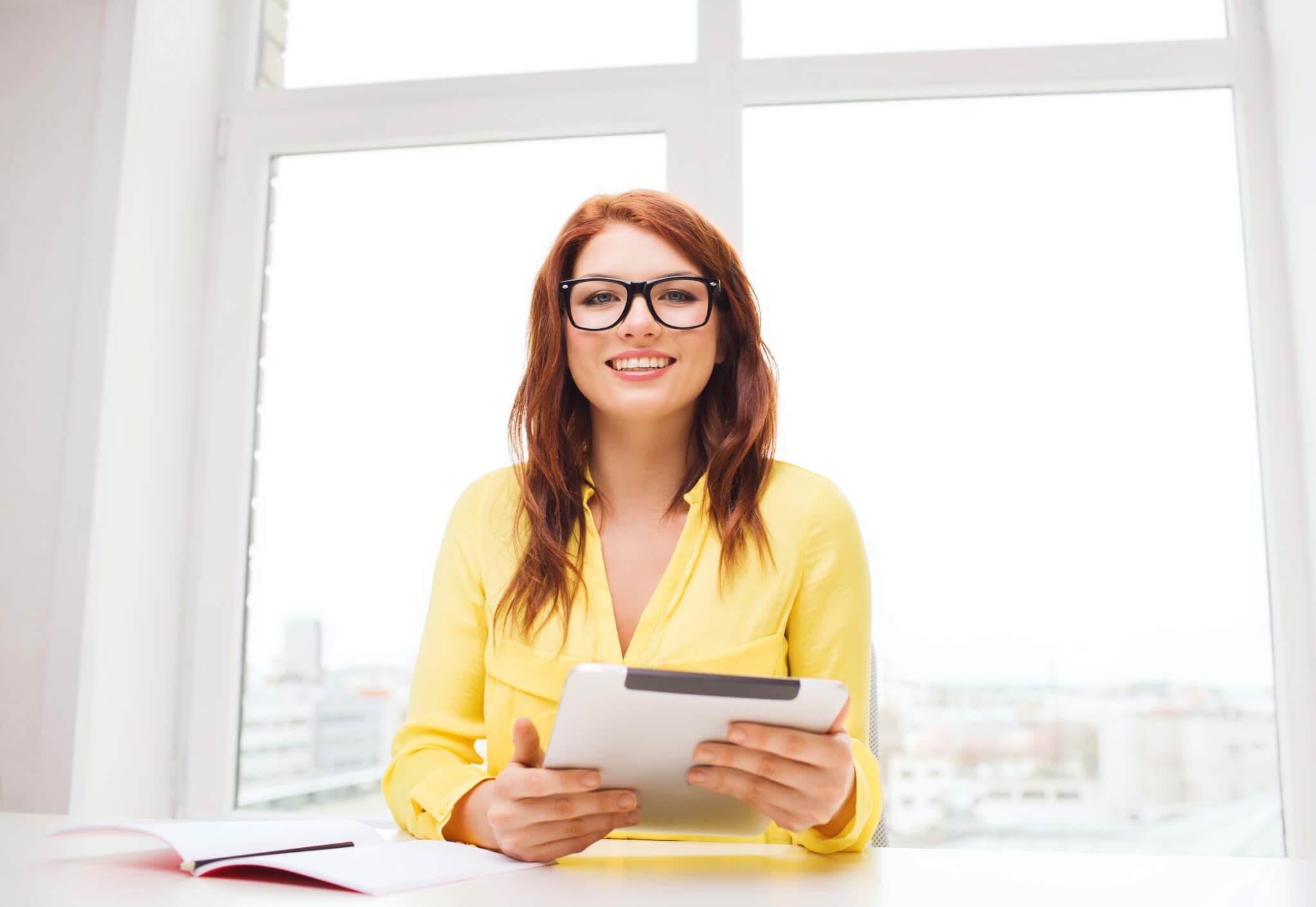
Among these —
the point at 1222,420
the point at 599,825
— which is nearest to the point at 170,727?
the point at 599,825

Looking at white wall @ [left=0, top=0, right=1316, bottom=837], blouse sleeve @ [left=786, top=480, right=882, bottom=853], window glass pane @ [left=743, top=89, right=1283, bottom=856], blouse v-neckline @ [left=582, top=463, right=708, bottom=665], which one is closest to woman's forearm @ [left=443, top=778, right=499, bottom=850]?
blouse v-neckline @ [left=582, top=463, right=708, bottom=665]

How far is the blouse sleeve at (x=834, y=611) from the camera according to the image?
4.10 ft

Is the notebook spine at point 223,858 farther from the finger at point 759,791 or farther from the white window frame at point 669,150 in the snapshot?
the white window frame at point 669,150

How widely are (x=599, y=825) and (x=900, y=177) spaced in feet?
6.03

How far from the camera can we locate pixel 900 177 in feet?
7.57

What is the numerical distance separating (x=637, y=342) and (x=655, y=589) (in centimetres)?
32

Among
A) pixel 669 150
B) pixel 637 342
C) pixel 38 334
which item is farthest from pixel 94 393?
pixel 637 342

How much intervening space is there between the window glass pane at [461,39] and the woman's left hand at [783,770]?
6.27 ft

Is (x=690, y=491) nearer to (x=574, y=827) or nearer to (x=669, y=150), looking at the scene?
(x=574, y=827)

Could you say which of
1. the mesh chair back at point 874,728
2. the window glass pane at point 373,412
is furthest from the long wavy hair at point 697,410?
the window glass pane at point 373,412

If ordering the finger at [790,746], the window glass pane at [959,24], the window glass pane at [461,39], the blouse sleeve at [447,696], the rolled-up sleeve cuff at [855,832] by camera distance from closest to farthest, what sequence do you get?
1. the finger at [790,746]
2. the rolled-up sleeve cuff at [855,832]
3. the blouse sleeve at [447,696]
4. the window glass pane at [959,24]
5. the window glass pane at [461,39]

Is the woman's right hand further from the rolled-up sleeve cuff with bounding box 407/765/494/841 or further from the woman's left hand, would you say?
the rolled-up sleeve cuff with bounding box 407/765/494/841

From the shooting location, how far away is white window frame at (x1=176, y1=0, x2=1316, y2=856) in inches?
81.6

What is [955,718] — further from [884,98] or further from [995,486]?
[884,98]
